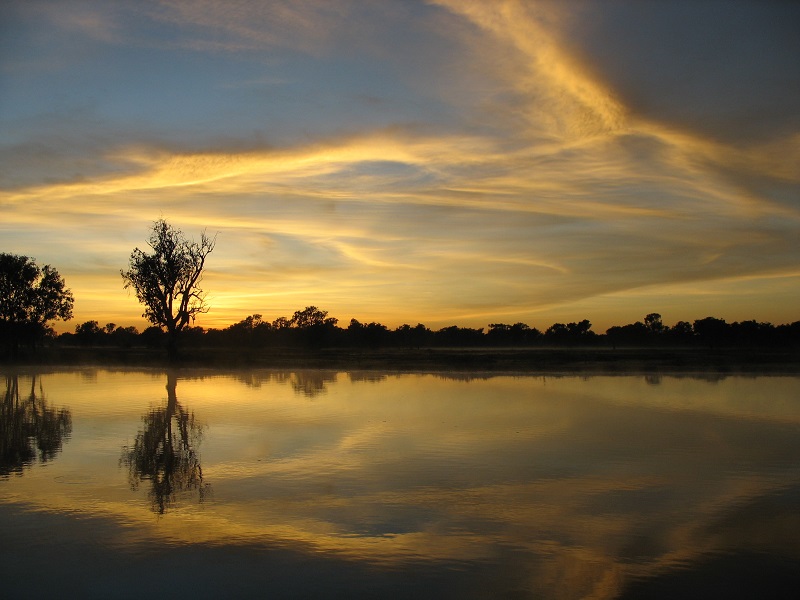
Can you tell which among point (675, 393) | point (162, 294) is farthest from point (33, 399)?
point (162, 294)

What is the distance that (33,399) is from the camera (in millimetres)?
23969

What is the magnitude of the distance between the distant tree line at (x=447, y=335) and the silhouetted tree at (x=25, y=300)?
36640 mm

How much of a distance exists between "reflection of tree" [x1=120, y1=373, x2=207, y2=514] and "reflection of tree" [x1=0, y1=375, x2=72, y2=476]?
1.74 m

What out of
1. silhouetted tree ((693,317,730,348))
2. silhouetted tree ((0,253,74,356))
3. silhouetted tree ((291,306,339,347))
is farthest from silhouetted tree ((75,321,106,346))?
silhouetted tree ((693,317,730,348))

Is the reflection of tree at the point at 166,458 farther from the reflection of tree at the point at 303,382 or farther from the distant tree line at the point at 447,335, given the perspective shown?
the distant tree line at the point at 447,335

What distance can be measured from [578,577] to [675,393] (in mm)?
21287

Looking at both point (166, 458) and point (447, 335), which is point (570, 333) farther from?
point (166, 458)

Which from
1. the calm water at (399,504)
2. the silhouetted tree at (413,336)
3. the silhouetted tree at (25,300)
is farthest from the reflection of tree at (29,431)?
the silhouetted tree at (413,336)

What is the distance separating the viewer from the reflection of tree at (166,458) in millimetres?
10180

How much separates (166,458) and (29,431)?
570 cm

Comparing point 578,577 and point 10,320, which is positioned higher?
point 10,320

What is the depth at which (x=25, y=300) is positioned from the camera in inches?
2564

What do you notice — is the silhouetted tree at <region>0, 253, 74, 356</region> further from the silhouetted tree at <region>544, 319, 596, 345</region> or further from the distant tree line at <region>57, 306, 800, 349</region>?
the silhouetted tree at <region>544, 319, 596, 345</region>

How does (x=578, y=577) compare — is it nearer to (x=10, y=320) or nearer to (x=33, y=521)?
(x=33, y=521)
